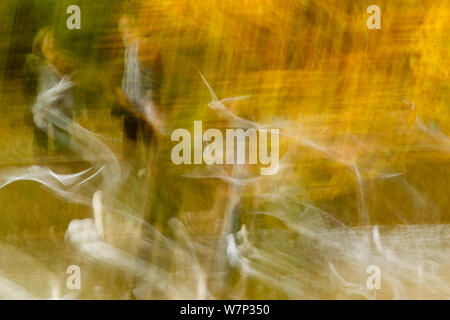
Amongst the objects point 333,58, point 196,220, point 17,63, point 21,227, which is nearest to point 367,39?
point 333,58

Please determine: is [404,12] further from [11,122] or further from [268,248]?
[11,122]

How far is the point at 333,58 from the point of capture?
88.8 inches

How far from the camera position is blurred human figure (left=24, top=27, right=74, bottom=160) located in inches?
88.5

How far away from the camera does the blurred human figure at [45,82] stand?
225 centimetres

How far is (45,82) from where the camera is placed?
7.40 feet
